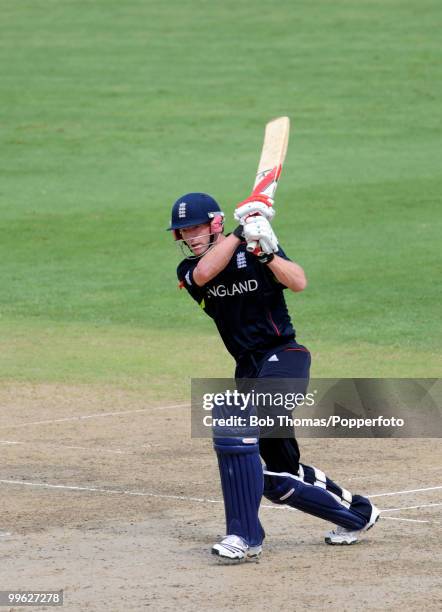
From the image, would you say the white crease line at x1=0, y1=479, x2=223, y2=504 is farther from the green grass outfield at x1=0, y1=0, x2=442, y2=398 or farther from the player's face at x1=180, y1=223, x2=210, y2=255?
the green grass outfield at x1=0, y1=0, x2=442, y2=398

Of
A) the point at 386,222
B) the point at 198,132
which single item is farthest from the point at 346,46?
the point at 386,222

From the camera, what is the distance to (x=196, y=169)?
2514 centimetres

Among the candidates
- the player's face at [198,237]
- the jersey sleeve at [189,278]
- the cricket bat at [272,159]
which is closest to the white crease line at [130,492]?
the jersey sleeve at [189,278]

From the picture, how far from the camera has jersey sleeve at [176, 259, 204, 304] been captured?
7.90 metres

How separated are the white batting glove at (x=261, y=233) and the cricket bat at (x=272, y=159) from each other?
0.57 meters

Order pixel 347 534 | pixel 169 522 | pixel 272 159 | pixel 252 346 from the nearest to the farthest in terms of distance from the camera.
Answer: pixel 252 346, pixel 347 534, pixel 169 522, pixel 272 159

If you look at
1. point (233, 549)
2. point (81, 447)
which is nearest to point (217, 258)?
point (233, 549)

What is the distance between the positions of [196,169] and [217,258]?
57.9ft

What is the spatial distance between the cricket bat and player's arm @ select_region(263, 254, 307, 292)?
23.6 inches

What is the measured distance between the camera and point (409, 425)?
11086 millimetres

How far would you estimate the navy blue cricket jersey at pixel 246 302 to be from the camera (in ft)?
25.6

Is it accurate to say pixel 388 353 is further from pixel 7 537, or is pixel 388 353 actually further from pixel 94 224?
pixel 94 224

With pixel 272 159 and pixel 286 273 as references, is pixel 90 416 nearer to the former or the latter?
pixel 272 159

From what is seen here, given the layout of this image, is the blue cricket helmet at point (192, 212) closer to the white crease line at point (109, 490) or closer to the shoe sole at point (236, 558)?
the shoe sole at point (236, 558)
